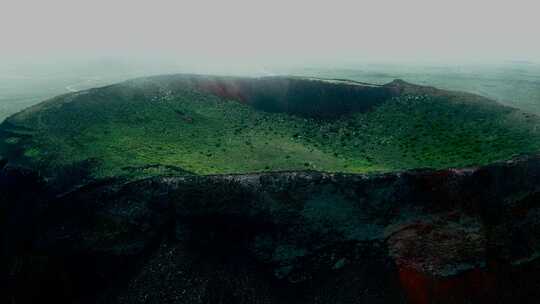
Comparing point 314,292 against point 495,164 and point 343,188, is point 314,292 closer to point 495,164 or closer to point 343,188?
point 343,188

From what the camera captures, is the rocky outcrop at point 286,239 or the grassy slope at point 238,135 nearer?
the rocky outcrop at point 286,239

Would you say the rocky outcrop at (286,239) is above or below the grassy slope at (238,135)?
below

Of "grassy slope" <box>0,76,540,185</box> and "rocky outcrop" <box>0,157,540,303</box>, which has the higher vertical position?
"grassy slope" <box>0,76,540,185</box>

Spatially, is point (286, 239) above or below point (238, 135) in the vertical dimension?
below

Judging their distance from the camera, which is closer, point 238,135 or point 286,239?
point 286,239
